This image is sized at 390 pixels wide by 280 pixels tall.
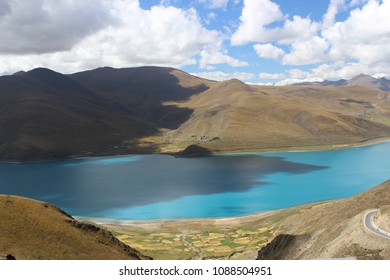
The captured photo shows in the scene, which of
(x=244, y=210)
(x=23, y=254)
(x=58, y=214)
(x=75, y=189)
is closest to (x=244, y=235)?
(x=244, y=210)

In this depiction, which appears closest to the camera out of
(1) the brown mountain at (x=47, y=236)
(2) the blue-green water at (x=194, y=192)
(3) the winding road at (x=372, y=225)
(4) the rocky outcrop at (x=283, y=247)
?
(3) the winding road at (x=372, y=225)

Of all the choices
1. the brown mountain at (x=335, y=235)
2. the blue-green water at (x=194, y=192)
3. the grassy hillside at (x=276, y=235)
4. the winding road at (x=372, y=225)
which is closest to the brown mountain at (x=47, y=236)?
the grassy hillside at (x=276, y=235)

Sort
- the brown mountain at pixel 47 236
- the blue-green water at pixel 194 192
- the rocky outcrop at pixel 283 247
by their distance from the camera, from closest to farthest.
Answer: the brown mountain at pixel 47 236 → the rocky outcrop at pixel 283 247 → the blue-green water at pixel 194 192

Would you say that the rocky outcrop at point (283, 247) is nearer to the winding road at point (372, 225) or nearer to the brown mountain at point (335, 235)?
the brown mountain at point (335, 235)

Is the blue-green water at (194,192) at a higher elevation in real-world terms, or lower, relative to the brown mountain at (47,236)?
lower

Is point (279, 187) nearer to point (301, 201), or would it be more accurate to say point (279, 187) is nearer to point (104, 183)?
point (301, 201)

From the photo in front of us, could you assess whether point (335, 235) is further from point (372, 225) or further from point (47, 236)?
point (47, 236)

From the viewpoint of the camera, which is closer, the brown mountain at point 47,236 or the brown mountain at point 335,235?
the brown mountain at point 335,235
